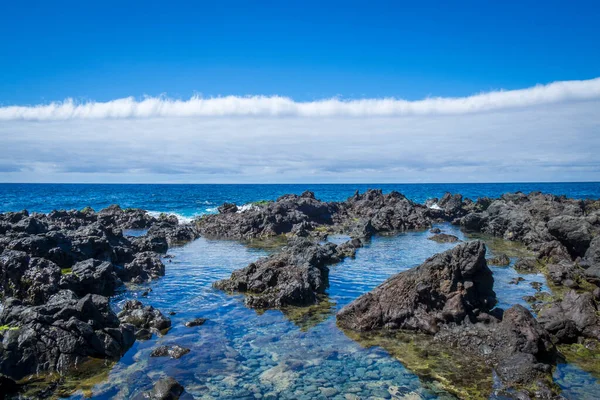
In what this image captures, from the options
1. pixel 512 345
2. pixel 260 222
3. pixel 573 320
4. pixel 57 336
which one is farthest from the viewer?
pixel 260 222

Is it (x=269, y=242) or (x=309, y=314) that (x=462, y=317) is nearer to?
(x=309, y=314)

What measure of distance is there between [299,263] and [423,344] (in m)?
12.2

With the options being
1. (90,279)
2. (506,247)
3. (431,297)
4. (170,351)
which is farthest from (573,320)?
(506,247)

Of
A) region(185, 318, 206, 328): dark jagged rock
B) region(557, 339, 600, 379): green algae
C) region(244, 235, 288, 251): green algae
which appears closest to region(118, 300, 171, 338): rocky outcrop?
region(185, 318, 206, 328): dark jagged rock

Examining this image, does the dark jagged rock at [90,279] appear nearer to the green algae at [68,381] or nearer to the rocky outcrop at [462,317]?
the green algae at [68,381]

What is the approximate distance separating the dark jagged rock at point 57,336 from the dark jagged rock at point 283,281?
802cm

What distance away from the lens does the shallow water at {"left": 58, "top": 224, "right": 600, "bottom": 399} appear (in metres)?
13.5

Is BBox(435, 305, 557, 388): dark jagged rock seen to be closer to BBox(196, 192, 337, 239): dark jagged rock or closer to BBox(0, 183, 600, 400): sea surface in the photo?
BBox(0, 183, 600, 400): sea surface

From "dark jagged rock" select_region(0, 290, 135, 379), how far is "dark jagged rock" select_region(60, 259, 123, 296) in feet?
15.6

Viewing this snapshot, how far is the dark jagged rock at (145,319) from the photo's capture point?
62.8 ft

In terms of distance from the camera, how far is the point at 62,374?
1422cm

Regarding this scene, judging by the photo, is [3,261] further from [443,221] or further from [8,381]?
[443,221]

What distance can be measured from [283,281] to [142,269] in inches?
435

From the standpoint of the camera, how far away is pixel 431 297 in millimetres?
19500
